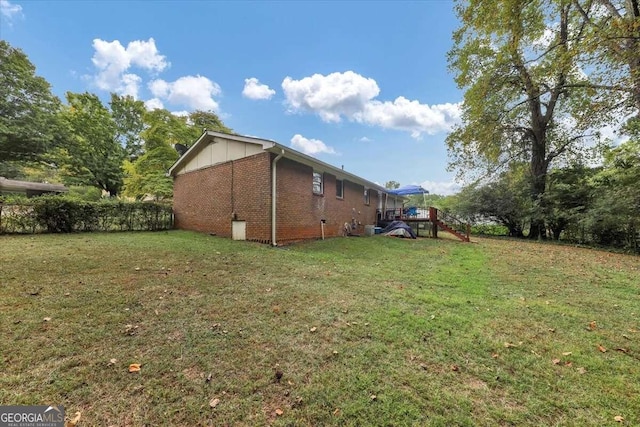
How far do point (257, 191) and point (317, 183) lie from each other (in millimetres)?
3076

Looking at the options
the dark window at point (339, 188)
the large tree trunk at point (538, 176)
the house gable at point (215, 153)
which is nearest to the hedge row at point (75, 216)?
the house gable at point (215, 153)

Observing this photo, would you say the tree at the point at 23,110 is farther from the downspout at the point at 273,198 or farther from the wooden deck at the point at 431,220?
the wooden deck at the point at 431,220

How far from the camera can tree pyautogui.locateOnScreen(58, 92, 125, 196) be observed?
21.4 metres

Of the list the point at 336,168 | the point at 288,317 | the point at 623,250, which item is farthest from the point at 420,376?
the point at 623,250

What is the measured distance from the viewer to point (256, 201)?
9398 mm

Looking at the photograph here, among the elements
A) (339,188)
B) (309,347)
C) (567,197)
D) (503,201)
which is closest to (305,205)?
(339,188)

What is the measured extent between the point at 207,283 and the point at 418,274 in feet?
14.9

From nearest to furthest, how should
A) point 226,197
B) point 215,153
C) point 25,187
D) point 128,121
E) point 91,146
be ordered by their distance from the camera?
point 226,197, point 215,153, point 91,146, point 25,187, point 128,121

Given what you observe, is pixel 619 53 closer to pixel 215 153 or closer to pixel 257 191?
pixel 257 191

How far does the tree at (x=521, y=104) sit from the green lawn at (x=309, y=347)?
10.1 meters

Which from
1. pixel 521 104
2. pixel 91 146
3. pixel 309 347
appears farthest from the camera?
pixel 91 146

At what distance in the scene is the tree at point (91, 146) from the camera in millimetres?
21375

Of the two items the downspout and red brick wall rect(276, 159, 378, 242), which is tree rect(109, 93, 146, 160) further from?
the downspout

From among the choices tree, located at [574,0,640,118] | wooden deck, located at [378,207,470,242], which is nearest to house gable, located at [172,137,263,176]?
tree, located at [574,0,640,118]
